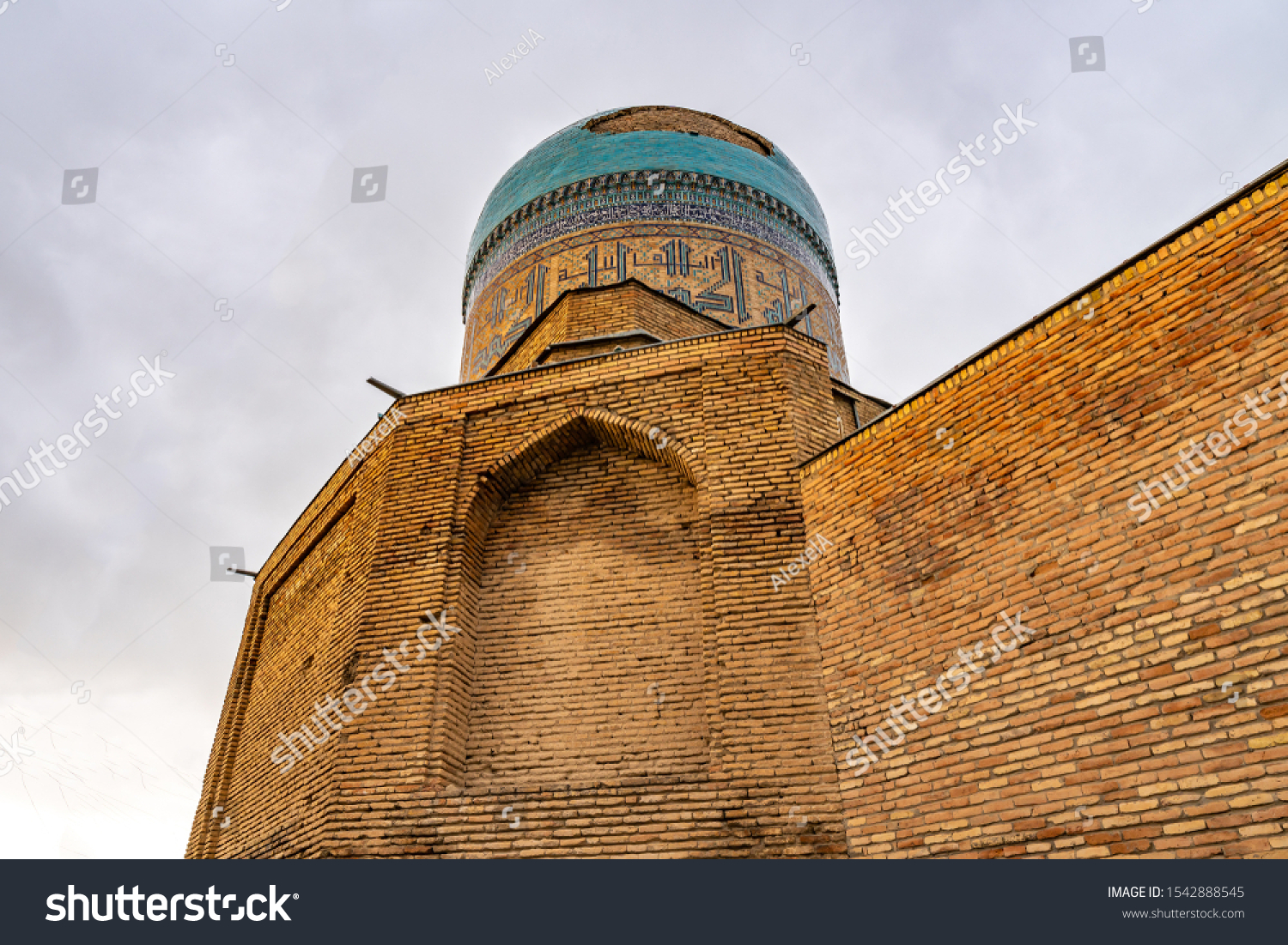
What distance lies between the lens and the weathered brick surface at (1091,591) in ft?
11.3

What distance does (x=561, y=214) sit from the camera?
10.3 meters

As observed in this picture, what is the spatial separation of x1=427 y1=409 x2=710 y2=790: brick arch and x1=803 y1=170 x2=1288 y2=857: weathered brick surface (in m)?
1.47

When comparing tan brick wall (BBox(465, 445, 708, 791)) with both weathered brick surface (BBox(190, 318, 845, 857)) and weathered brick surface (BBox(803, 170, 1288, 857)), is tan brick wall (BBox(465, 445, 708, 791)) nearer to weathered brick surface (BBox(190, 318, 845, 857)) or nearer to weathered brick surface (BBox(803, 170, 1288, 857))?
weathered brick surface (BBox(190, 318, 845, 857))

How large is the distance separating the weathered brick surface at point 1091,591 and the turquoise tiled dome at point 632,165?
6.28m

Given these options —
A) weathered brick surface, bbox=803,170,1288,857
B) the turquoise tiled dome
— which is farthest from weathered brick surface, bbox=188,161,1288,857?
the turquoise tiled dome

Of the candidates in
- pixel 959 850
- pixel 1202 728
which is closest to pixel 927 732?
pixel 959 850

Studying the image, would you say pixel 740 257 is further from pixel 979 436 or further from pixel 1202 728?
pixel 1202 728

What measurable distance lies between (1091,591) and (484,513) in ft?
12.8

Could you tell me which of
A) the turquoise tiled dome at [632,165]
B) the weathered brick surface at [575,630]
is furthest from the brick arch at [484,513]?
the turquoise tiled dome at [632,165]

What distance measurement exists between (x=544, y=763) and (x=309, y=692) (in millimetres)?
2101

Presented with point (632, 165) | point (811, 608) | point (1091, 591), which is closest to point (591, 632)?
point (811, 608)

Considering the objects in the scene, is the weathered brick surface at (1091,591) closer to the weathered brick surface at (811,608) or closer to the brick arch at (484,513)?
the weathered brick surface at (811,608)

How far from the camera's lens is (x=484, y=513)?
6383mm

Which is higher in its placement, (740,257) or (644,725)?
(740,257)
